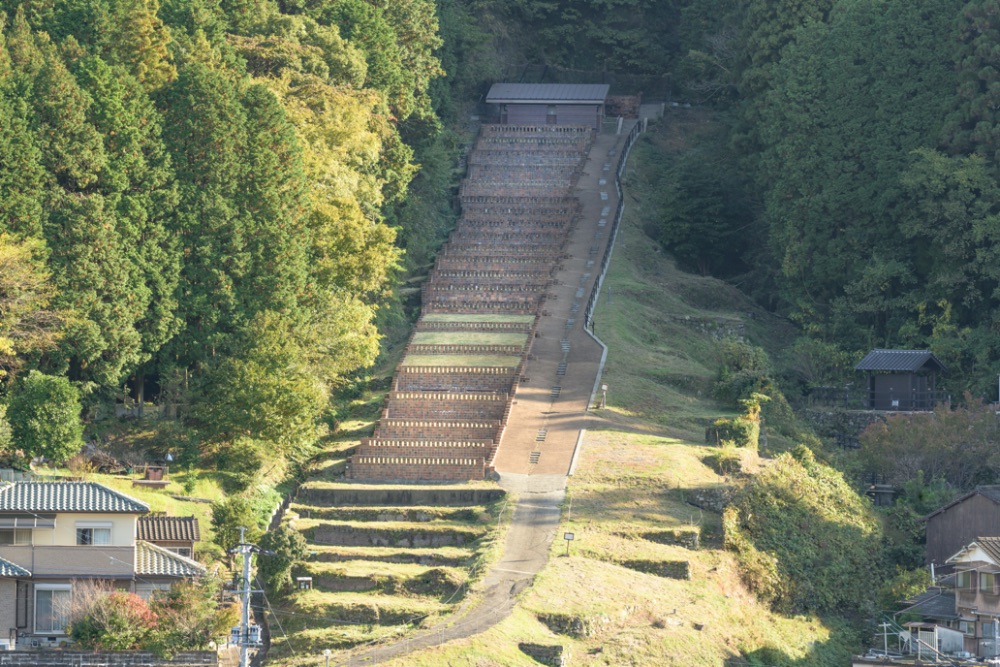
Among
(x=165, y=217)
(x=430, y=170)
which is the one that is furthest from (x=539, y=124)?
(x=165, y=217)

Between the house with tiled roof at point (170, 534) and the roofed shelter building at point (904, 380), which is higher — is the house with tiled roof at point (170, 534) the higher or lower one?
the lower one

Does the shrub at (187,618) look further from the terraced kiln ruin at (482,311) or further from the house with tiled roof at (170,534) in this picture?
the terraced kiln ruin at (482,311)

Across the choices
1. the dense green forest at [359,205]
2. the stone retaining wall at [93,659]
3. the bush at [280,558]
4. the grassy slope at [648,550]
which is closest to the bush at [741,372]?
the dense green forest at [359,205]

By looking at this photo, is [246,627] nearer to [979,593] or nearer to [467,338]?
[979,593]

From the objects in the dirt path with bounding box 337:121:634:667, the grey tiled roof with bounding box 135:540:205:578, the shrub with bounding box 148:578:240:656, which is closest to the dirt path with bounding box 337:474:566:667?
the dirt path with bounding box 337:121:634:667

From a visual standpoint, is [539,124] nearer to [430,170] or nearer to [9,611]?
[430,170]

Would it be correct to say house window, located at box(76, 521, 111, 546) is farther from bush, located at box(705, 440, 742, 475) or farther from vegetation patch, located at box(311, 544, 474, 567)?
bush, located at box(705, 440, 742, 475)
